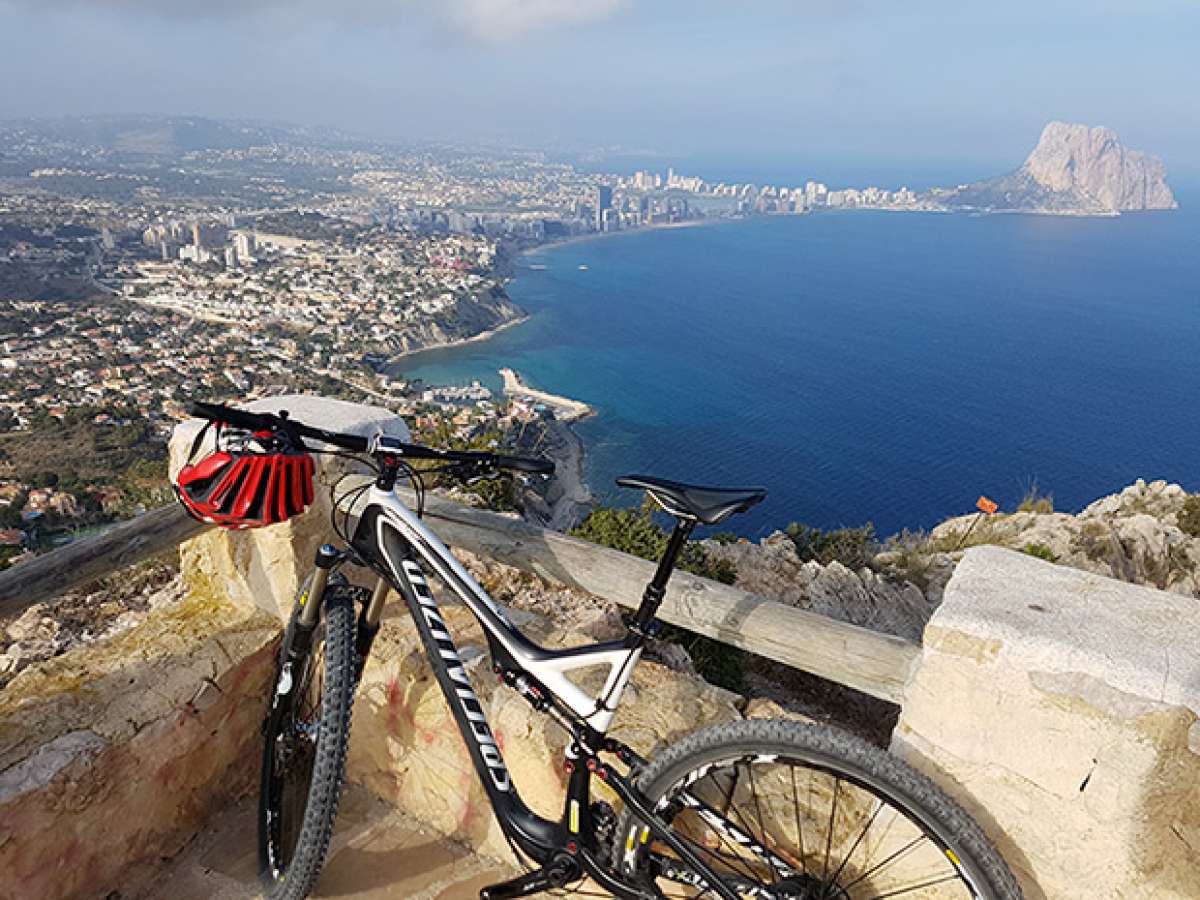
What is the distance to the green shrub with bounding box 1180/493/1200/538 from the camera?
9312mm

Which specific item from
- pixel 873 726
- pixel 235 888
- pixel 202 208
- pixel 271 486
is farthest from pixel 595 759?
pixel 202 208

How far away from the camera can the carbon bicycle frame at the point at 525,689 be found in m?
1.75

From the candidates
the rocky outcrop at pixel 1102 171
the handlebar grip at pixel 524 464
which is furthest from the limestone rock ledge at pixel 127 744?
the rocky outcrop at pixel 1102 171

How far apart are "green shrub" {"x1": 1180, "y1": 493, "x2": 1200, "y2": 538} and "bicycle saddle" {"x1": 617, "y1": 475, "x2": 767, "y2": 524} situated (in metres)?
10.1

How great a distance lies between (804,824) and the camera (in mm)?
1899

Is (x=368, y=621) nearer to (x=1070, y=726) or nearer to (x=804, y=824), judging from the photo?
(x=804, y=824)

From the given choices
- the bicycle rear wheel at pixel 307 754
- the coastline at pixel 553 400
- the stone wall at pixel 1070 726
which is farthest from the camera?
the coastline at pixel 553 400

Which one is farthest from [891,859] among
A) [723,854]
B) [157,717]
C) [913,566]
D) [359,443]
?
[913,566]

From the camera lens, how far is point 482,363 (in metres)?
44.1

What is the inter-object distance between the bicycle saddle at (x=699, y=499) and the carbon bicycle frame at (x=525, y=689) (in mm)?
316

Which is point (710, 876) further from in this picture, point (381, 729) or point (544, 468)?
point (381, 729)

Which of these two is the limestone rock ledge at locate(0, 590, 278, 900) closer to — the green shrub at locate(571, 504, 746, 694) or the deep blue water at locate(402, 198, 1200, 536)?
the green shrub at locate(571, 504, 746, 694)

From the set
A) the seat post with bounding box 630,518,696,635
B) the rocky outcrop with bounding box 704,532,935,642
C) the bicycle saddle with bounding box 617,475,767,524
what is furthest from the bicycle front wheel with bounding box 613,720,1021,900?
the rocky outcrop with bounding box 704,532,935,642

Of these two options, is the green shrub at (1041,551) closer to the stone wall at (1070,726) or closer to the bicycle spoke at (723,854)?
the stone wall at (1070,726)
